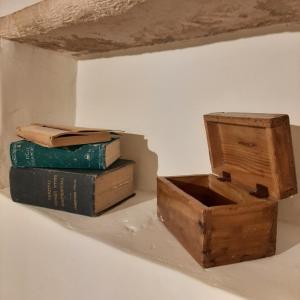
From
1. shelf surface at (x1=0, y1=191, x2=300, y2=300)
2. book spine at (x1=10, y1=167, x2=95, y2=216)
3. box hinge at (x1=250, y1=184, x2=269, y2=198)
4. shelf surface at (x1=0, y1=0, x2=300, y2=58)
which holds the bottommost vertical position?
shelf surface at (x1=0, y1=191, x2=300, y2=300)

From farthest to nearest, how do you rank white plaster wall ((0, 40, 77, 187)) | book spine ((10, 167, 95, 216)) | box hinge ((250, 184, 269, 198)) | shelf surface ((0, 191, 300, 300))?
white plaster wall ((0, 40, 77, 187))
book spine ((10, 167, 95, 216))
box hinge ((250, 184, 269, 198))
shelf surface ((0, 191, 300, 300))

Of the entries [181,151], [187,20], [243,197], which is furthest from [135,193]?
[187,20]

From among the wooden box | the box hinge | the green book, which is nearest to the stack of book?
the green book

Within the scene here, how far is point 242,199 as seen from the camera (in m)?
0.55

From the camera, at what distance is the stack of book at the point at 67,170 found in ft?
2.07

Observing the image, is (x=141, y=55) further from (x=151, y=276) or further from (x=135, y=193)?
(x=151, y=276)

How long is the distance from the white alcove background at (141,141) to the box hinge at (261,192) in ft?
0.29

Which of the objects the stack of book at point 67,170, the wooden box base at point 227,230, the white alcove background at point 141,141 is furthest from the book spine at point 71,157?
the wooden box base at point 227,230

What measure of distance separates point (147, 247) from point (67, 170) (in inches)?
9.4

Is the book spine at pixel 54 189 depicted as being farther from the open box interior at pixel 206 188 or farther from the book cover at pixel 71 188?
the open box interior at pixel 206 188

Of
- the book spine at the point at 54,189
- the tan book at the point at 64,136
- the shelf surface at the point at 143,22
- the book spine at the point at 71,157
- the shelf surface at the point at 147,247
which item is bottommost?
the shelf surface at the point at 147,247

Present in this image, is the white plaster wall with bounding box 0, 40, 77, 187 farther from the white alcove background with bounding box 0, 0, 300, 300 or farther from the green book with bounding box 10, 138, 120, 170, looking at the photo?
the green book with bounding box 10, 138, 120, 170

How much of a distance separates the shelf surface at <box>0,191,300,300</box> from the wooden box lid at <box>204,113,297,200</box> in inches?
4.2

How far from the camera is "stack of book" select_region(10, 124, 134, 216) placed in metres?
0.63
